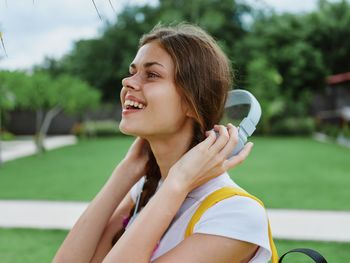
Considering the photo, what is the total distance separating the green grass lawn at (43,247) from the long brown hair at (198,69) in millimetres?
3044

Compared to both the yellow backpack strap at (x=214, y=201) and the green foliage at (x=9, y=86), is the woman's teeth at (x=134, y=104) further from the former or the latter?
the green foliage at (x=9, y=86)

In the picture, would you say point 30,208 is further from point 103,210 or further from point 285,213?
point 103,210

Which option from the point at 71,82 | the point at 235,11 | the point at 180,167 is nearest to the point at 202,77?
the point at 180,167

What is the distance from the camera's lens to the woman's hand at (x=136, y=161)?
6.07 ft

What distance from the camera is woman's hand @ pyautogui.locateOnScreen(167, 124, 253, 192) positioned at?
1385 mm

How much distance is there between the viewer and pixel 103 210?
5.78ft

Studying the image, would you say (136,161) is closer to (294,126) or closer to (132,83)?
(132,83)

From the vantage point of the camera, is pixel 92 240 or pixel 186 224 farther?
pixel 92 240

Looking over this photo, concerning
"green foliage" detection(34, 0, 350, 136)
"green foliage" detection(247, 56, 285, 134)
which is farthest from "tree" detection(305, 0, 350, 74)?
"green foliage" detection(247, 56, 285, 134)

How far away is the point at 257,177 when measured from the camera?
9578mm

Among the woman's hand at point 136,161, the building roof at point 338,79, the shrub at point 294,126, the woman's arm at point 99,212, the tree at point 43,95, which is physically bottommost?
the shrub at point 294,126

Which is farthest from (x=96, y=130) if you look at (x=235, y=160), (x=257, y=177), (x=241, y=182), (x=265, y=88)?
(x=235, y=160)

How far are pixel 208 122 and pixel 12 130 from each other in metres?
27.4

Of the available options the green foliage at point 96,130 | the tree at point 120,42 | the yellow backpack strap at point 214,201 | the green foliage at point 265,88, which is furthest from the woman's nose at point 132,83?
the tree at point 120,42
